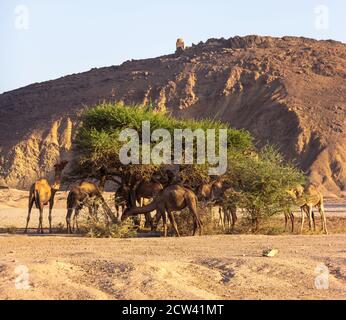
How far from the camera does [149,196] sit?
2245cm

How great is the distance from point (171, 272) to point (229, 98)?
6719cm

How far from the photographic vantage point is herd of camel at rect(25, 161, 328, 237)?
19.6 metres

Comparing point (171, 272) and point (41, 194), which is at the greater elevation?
point (41, 194)

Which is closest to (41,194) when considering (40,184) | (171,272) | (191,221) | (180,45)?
(40,184)

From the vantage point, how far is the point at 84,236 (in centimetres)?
1995

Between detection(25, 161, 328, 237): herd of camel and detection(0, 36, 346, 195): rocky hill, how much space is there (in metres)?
38.4

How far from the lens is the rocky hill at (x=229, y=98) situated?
6850 centimetres

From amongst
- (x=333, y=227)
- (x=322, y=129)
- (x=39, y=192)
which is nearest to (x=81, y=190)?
(x=39, y=192)

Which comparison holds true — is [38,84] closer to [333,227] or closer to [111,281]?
[333,227]

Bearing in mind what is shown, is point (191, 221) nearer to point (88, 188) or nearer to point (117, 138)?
point (88, 188)

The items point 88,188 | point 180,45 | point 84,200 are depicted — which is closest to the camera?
point 84,200

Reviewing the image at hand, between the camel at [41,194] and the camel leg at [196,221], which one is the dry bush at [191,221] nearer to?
the camel leg at [196,221]

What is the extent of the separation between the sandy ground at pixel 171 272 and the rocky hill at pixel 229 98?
46032 mm
